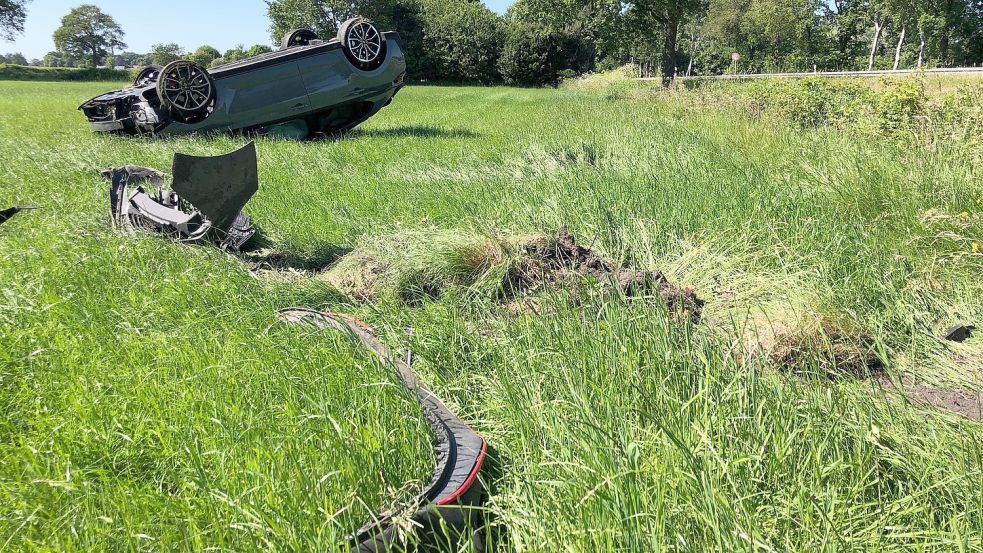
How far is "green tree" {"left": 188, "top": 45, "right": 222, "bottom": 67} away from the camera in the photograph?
51.4 metres

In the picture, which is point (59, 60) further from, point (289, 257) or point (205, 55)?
point (289, 257)

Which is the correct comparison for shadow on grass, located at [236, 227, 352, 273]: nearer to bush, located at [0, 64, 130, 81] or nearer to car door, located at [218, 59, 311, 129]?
car door, located at [218, 59, 311, 129]

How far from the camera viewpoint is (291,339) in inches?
112

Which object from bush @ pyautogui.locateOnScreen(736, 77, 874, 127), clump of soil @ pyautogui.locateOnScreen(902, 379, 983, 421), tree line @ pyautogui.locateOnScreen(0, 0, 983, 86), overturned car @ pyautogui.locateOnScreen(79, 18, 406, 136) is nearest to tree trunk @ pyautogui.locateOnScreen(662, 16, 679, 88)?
tree line @ pyautogui.locateOnScreen(0, 0, 983, 86)

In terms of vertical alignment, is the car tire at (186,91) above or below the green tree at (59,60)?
below

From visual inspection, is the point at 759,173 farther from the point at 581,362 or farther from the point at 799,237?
the point at 581,362

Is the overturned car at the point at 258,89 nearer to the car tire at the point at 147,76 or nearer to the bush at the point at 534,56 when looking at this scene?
the car tire at the point at 147,76

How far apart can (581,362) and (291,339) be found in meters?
1.37

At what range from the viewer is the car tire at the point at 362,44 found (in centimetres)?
1092

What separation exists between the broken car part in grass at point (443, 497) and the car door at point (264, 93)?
30.6ft

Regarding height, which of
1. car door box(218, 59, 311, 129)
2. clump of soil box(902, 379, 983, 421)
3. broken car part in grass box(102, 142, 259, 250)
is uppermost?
car door box(218, 59, 311, 129)

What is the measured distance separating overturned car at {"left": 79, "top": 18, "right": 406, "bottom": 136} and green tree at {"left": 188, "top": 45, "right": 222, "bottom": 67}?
4474 cm

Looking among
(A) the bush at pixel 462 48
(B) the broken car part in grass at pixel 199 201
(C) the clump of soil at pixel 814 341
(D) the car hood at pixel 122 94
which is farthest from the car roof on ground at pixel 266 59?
(A) the bush at pixel 462 48

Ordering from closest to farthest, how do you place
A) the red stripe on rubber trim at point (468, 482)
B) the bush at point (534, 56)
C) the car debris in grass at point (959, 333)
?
the red stripe on rubber trim at point (468, 482), the car debris in grass at point (959, 333), the bush at point (534, 56)
